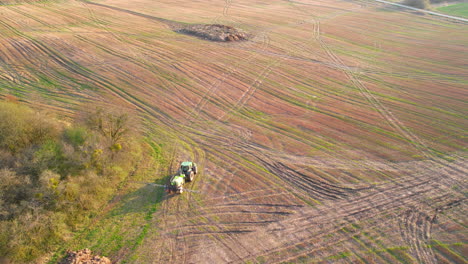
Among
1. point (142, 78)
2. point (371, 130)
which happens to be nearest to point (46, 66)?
point (142, 78)

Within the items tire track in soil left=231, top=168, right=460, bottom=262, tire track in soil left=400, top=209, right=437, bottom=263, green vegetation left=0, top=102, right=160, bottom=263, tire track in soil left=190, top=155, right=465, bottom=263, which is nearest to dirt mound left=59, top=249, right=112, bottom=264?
green vegetation left=0, top=102, right=160, bottom=263

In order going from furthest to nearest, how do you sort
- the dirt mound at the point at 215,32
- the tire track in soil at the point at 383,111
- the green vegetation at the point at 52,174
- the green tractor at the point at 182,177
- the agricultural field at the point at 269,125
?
the dirt mound at the point at 215,32, the tire track in soil at the point at 383,111, the green tractor at the point at 182,177, the agricultural field at the point at 269,125, the green vegetation at the point at 52,174

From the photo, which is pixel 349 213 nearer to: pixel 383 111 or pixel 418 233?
pixel 418 233

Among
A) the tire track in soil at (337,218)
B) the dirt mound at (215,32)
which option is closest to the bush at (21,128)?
the tire track in soil at (337,218)

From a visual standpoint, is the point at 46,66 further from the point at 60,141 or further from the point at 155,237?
the point at 155,237

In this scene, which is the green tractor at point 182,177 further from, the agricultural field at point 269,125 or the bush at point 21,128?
the bush at point 21,128

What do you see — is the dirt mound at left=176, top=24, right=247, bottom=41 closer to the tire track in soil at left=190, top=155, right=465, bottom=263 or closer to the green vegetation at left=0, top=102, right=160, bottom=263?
the green vegetation at left=0, top=102, right=160, bottom=263
